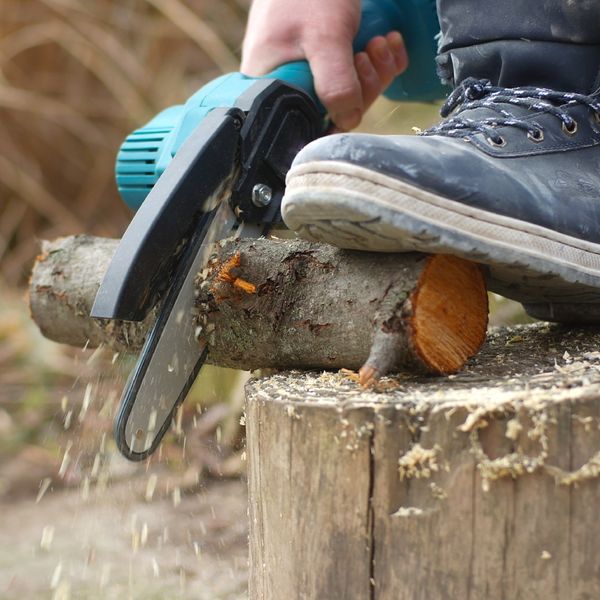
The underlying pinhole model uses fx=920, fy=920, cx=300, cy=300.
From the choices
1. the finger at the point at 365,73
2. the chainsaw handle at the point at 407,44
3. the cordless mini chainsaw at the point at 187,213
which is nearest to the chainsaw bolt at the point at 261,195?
the cordless mini chainsaw at the point at 187,213

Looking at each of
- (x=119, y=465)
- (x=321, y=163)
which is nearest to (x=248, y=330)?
(x=321, y=163)

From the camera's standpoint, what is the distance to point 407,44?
2035 millimetres

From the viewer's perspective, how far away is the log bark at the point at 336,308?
3.79 ft

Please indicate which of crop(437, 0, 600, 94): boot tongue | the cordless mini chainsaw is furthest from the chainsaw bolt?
crop(437, 0, 600, 94): boot tongue

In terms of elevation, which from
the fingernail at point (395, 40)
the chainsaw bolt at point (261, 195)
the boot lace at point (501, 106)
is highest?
the boot lace at point (501, 106)

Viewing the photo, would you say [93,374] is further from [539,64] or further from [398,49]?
[539,64]

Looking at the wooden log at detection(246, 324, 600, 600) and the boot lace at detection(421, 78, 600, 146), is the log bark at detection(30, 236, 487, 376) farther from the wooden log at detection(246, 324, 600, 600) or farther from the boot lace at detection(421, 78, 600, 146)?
the boot lace at detection(421, 78, 600, 146)

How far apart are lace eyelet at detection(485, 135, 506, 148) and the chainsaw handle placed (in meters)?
0.53

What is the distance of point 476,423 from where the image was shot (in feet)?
3.26

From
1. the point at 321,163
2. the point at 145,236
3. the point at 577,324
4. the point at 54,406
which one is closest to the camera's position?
the point at 321,163

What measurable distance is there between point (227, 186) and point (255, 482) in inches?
18.9

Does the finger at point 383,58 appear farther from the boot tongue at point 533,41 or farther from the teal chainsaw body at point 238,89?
the boot tongue at point 533,41

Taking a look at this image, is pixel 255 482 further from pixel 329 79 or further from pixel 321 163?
pixel 329 79

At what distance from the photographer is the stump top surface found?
101cm
